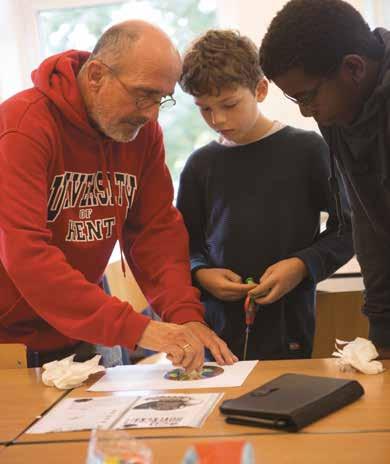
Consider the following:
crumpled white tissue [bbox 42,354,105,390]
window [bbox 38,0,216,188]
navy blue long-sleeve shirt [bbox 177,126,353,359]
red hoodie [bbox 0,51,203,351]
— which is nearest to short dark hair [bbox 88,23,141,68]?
red hoodie [bbox 0,51,203,351]

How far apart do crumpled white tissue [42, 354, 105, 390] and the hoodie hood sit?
0.60m

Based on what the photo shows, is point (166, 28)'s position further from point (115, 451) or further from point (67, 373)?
point (115, 451)

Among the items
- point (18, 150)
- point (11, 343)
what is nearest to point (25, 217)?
point (18, 150)

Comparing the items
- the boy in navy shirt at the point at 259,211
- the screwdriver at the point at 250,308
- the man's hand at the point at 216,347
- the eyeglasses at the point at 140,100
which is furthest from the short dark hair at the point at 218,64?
the man's hand at the point at 216,347

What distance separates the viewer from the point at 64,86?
1.93m

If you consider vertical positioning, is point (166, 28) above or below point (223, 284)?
above

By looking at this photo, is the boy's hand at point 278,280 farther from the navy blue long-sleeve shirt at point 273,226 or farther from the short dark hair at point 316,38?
the short dark hair at point 316,38

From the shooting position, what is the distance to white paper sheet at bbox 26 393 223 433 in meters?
1.42

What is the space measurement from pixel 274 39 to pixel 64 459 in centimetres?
91

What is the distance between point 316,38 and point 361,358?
68 cm

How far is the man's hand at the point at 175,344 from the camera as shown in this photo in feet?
5.56

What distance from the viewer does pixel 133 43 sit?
1869mm

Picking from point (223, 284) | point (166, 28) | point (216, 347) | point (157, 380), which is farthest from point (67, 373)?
point (166, 28)

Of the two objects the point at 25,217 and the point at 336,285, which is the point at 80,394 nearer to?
the point at 25,217
